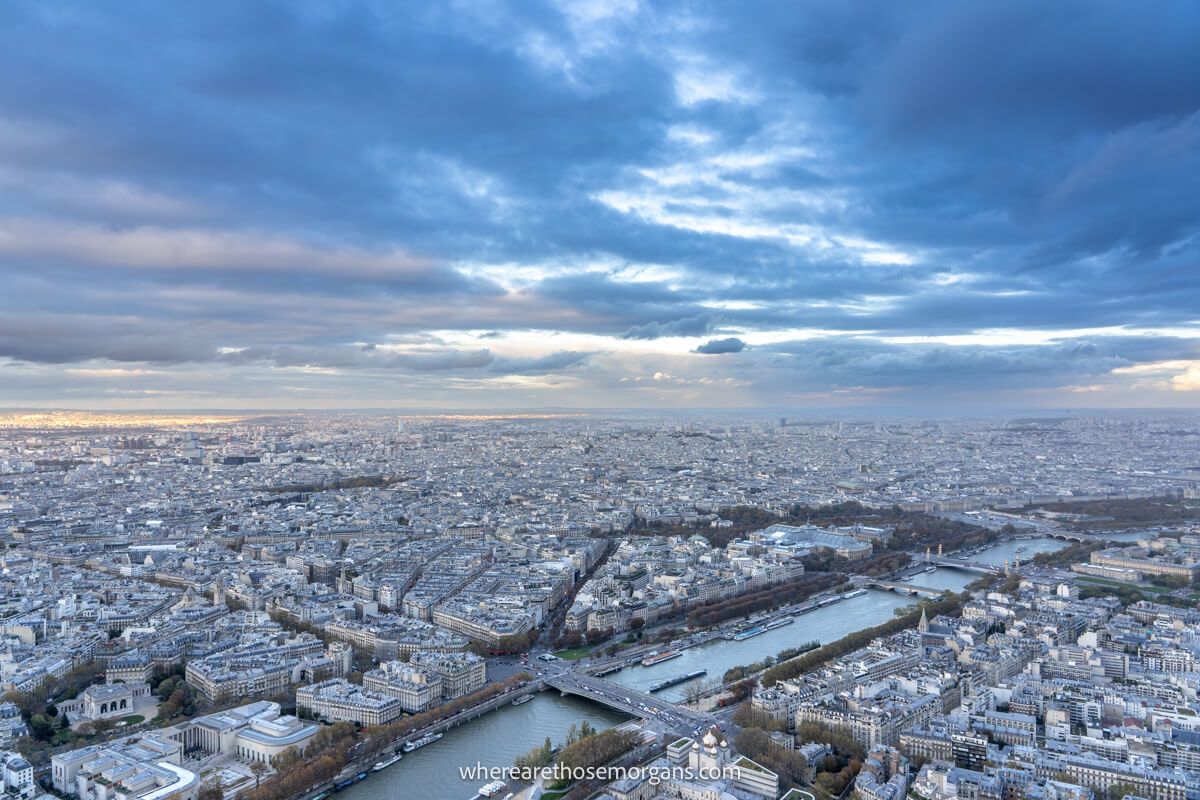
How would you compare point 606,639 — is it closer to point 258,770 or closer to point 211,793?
point 258,770

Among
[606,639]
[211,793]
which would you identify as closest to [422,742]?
[211,793]

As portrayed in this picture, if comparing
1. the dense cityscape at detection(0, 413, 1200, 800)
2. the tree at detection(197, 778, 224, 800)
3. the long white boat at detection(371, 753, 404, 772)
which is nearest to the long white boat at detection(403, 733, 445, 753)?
the dense cityscape at detection(0, 413, 1200, 800)

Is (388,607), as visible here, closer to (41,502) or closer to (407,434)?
(41,502)

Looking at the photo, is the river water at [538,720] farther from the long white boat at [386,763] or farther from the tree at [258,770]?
the tree at [258,770]

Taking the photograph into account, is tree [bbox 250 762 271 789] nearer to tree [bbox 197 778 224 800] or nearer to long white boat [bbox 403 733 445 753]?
tree [bbox 197 778 224 800]

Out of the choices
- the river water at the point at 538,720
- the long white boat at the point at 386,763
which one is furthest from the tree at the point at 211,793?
the long white boat at the point at 386,763

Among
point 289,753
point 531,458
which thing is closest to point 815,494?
point 531,458
